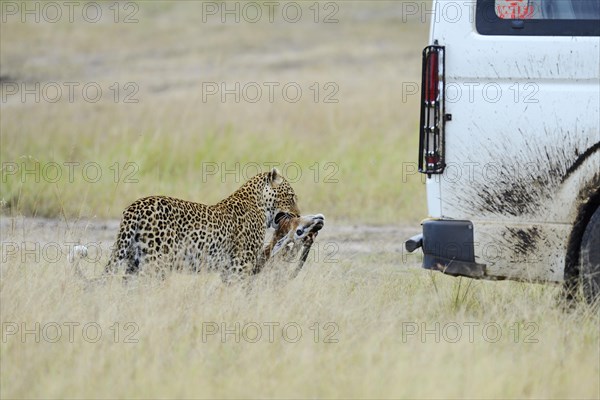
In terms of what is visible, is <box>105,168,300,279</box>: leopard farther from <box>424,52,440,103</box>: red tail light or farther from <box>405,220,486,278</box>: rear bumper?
<box>424,52,440,103</box>: red tail light

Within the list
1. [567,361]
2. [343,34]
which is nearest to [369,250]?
[567,361]

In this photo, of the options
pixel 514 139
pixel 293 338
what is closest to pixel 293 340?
pixel 293 338

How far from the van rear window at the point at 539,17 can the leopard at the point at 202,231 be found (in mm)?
2425

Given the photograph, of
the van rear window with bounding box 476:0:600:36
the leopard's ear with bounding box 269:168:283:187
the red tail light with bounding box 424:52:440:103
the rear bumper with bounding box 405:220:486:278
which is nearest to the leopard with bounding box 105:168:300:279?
the leopard's ear with bounding box 269:168:283:187

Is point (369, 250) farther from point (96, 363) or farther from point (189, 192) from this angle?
point (96, 363)

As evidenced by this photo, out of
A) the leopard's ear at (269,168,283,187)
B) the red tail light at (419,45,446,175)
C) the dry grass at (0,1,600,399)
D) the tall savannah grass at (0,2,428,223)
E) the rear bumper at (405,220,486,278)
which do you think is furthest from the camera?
the tall savannah grass at (0,2,428,223)

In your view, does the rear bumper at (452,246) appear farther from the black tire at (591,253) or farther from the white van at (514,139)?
the black tire at (591,253)

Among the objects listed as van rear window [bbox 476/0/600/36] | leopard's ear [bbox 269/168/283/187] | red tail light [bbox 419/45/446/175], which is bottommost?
leopard's ear [bbox 269/168/283/187]

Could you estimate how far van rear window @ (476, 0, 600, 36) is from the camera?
640 centimetres

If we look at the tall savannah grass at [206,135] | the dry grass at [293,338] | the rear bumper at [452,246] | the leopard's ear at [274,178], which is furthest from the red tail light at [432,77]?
Result: the tall savannah grass at [206,135]

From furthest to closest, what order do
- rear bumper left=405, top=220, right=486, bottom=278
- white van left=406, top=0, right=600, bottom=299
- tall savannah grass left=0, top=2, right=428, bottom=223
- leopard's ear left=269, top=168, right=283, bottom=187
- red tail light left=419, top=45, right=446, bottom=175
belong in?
tall savannah grass left=0, top=2, right=428, bottom=223 → leopard's ear left=269, top=168, right=283, bottom=187 → rear bumper left=405, top=220, right=486, bottom=278 → red tail light left=419, top=45, right=446, bottom=175 → white van left=406, top=0, right=600, bottom=299

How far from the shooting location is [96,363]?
235 inches

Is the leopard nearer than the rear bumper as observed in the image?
No

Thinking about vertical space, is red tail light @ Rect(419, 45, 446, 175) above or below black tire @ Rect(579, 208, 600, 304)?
above
